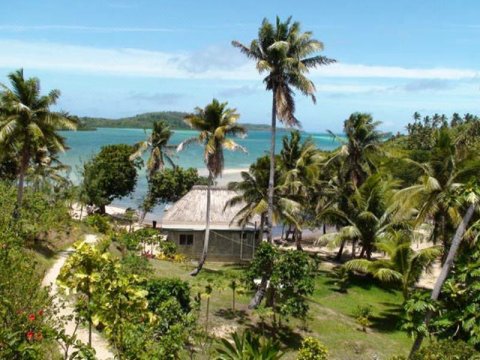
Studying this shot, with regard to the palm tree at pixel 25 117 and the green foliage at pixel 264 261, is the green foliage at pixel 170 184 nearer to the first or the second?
the palm tree at pixel 25 117

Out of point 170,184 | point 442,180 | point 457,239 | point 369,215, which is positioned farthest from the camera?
point 170,184

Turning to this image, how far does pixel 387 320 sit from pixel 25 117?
1873 centimetres

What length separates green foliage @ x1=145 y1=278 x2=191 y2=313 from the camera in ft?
51.7

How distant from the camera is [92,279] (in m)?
7.29

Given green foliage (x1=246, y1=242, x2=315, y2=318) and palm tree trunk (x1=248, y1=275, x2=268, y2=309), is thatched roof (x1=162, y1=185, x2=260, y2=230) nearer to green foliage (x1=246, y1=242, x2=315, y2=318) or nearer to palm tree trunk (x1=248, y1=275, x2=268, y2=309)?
palm tree trunk (x1=248, y1=275, x2=268, y2=309)

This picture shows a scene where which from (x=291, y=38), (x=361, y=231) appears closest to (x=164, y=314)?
(x=291, y=38)

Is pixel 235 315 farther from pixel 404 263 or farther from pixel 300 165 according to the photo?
pixel 300 165

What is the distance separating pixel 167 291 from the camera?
16.0 metres

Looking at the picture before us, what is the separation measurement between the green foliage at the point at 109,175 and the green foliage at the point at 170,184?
96.6 inches

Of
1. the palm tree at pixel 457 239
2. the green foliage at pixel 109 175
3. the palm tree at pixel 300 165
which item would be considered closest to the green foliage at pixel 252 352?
Answer: the palm tree at pixel 457 239

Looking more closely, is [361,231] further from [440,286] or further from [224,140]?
[440,286]

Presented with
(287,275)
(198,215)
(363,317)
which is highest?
(287,275)

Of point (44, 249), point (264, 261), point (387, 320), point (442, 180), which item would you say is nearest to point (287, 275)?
point (264, 261)

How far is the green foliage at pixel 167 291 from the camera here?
15.8 metres
